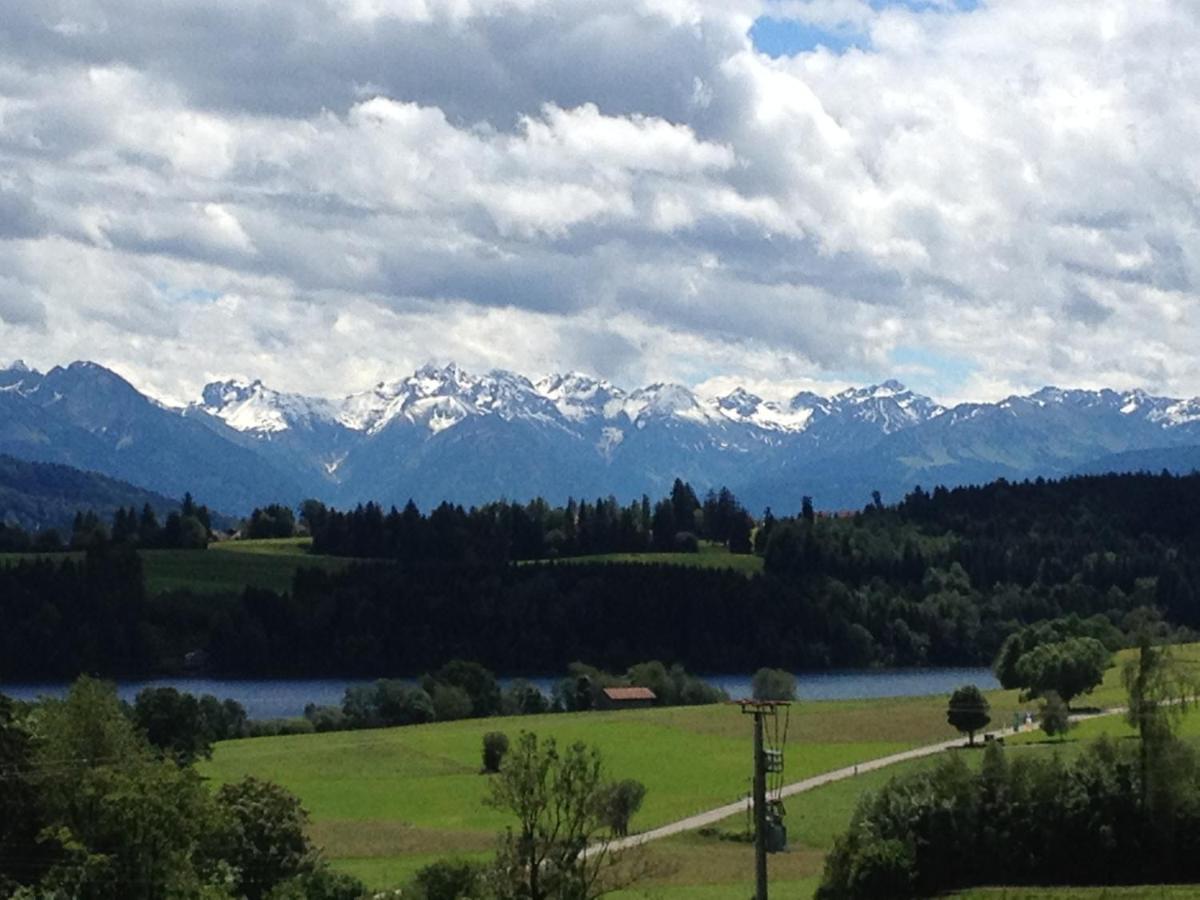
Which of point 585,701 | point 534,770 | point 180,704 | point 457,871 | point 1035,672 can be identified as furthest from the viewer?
point 585,701

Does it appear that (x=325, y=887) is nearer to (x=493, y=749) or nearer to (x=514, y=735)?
(x=493, y=749)

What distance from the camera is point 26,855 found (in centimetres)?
6962

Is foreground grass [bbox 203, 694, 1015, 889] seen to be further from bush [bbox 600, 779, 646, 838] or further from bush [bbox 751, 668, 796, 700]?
bush [bbox 751, 668, 796, 700]

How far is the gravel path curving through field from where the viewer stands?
286 feet

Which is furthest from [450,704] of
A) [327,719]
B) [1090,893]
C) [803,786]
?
[1090,893]

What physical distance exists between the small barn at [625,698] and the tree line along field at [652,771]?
1131cm

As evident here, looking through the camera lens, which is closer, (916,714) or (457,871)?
(457,871)

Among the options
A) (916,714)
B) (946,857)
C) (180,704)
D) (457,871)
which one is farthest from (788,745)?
(457,871)

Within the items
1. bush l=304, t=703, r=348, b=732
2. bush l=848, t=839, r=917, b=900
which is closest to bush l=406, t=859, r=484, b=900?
bush l=848, t=839, r=917, b=900

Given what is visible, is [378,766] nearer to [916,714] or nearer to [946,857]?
[916,714]

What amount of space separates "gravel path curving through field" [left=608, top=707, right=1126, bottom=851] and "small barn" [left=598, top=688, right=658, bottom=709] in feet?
168

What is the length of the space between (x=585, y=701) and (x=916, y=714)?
128 ft

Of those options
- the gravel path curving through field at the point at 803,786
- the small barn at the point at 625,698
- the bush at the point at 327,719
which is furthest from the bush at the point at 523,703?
the gravel path curving through field at the point at 803,786

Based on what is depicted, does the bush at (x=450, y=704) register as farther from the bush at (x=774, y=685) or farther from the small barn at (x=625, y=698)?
the bush at (x=774, y=685)
